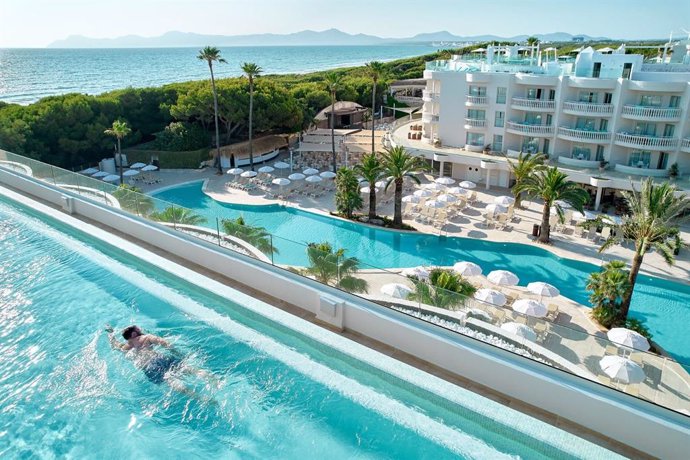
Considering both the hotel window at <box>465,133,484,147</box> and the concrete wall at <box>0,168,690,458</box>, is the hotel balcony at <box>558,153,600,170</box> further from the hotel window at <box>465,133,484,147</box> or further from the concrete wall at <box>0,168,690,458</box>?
the concrete wall at <box>0,168,690,458</box>

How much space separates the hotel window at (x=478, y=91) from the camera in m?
32.6

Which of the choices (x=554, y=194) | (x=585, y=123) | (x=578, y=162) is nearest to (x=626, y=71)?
(x=585, y=123)

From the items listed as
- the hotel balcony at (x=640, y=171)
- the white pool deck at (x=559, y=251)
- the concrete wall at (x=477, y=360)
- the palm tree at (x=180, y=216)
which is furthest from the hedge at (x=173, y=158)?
the hotel balcony at (x=640, y=171)

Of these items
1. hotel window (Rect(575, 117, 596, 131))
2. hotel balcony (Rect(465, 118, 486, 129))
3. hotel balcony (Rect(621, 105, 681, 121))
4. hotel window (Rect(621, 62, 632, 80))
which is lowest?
hotel balcony (Rect(465, 118, 486, 129))

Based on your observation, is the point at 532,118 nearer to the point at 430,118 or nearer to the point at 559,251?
the point at 430,118

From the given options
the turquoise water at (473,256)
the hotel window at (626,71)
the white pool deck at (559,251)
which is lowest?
the turquoise water at (473,256)

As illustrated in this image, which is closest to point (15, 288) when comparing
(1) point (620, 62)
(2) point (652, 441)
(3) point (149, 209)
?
(3) point (149, 209)

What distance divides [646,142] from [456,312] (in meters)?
23.4

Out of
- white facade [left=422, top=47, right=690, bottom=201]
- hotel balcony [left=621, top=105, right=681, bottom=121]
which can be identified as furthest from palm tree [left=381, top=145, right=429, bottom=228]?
hotel balcony [left=621, top=105, right=681, bottom=121]

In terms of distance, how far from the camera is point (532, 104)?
30672mm

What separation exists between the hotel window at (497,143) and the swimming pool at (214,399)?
25072mm

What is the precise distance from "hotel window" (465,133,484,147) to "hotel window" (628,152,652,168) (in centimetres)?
880

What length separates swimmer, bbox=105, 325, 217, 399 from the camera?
403 inches

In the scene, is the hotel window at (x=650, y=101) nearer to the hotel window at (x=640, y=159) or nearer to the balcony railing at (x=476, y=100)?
the hotel window at (x=640, y=159)
